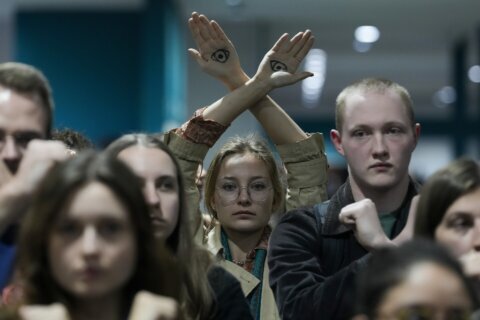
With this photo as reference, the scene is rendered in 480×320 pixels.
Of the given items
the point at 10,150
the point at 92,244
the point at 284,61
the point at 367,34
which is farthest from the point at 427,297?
the point at 367,34

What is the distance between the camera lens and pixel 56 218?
84.4 inches

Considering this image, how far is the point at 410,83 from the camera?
2212 centimetres

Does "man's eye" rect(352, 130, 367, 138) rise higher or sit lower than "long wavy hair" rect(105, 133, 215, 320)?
higher

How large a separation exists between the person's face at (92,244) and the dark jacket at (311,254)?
3.38 ft

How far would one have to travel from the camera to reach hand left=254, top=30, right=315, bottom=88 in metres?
3.62

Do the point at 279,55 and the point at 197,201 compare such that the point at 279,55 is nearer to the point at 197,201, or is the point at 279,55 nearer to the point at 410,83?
the point at 197,201

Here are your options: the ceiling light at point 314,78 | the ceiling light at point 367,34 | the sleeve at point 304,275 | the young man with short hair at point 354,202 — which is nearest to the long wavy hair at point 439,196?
the sleeve at point 304,275

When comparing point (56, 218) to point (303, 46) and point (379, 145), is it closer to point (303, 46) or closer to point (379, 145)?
point (379, 145)

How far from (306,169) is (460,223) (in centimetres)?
120

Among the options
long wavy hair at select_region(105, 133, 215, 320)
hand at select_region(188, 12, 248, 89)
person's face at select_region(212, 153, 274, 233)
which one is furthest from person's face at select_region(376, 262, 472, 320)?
person's face at select_region(212, 153, 274, 233)

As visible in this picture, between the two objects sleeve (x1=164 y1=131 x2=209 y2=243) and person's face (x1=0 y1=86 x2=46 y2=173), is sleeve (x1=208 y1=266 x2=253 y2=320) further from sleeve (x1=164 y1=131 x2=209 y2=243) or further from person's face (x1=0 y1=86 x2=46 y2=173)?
sleeve (x1=164 y1=131 x2=209 y2=243)

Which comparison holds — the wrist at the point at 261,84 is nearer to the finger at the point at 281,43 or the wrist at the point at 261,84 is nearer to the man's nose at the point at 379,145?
the finger at the point at 281,43

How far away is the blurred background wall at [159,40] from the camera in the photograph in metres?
11.7

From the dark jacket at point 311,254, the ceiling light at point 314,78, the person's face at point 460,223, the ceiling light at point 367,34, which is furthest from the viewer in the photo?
the ceiling light at point 314,78
